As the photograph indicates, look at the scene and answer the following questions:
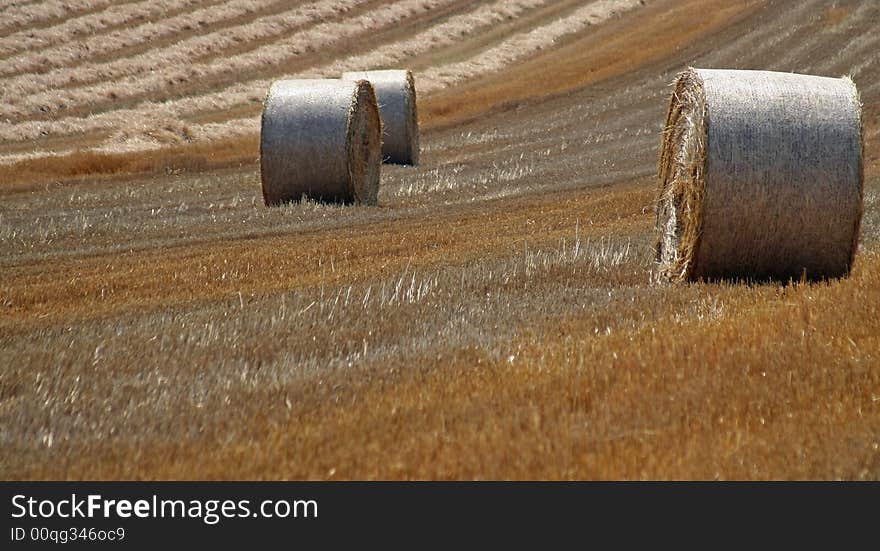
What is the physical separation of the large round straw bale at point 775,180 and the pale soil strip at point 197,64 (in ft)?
85.6

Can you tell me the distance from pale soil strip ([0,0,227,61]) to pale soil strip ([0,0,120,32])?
0.48 metres

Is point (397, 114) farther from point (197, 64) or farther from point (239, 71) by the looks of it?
point (197, 64)

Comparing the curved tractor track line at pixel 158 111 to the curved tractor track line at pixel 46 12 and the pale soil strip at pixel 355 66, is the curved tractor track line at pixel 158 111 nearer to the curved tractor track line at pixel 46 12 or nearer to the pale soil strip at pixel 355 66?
the pale soil strip at pixel 355 66

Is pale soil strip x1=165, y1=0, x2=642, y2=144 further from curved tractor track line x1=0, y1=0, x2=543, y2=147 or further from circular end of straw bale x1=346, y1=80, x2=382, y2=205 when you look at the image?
circular end of straw bale x1=346, y1=80, x2=382, y2=205

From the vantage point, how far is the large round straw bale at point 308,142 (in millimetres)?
14641

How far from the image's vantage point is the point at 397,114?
22938 mm

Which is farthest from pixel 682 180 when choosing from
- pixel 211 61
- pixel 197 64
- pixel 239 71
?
pixel 211 61

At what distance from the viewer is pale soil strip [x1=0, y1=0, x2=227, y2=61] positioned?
3559 centimetres

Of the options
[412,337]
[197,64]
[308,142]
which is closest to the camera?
[412,337]

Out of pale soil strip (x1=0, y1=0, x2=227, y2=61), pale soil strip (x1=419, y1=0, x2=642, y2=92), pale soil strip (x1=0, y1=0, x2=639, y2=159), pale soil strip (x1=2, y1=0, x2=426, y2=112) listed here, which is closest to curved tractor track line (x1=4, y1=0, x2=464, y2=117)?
pale soil strip (x1=2, y1=0, x2=426, y2=112)

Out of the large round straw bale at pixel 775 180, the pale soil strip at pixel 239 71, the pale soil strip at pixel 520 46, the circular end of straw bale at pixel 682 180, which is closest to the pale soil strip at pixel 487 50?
the pale soil strip at pixel 520 46

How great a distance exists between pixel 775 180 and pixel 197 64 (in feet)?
107
